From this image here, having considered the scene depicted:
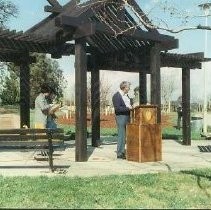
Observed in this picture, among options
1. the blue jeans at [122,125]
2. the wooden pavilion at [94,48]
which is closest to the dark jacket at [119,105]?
the blue jeans at [122,125]

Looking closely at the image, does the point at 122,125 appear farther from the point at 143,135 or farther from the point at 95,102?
the point at 95,102

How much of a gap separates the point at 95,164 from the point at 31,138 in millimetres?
1822

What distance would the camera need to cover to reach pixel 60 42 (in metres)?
13.9

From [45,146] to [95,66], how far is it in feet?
20.3

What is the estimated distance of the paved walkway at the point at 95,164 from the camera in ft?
32.1

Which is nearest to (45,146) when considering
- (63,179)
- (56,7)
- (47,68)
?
(63,179)

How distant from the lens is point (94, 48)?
1566cm

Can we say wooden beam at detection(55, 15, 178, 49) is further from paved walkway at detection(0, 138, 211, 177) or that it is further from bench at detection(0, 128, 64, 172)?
paved walkway at detection(0, 138, 211, 177)

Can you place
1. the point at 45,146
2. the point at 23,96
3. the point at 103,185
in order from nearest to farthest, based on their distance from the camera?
1. the point at 103,185
2. the point at 45,146
3. the point at 23,96

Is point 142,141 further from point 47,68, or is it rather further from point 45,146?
point 47,68

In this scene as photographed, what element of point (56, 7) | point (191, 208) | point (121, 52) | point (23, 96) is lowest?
point (191, 208)

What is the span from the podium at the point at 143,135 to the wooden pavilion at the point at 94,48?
35.3 inches

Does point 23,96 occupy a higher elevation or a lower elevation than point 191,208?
higher

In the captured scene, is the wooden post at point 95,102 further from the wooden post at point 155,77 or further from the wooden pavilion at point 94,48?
the wooden post at point 155,77
